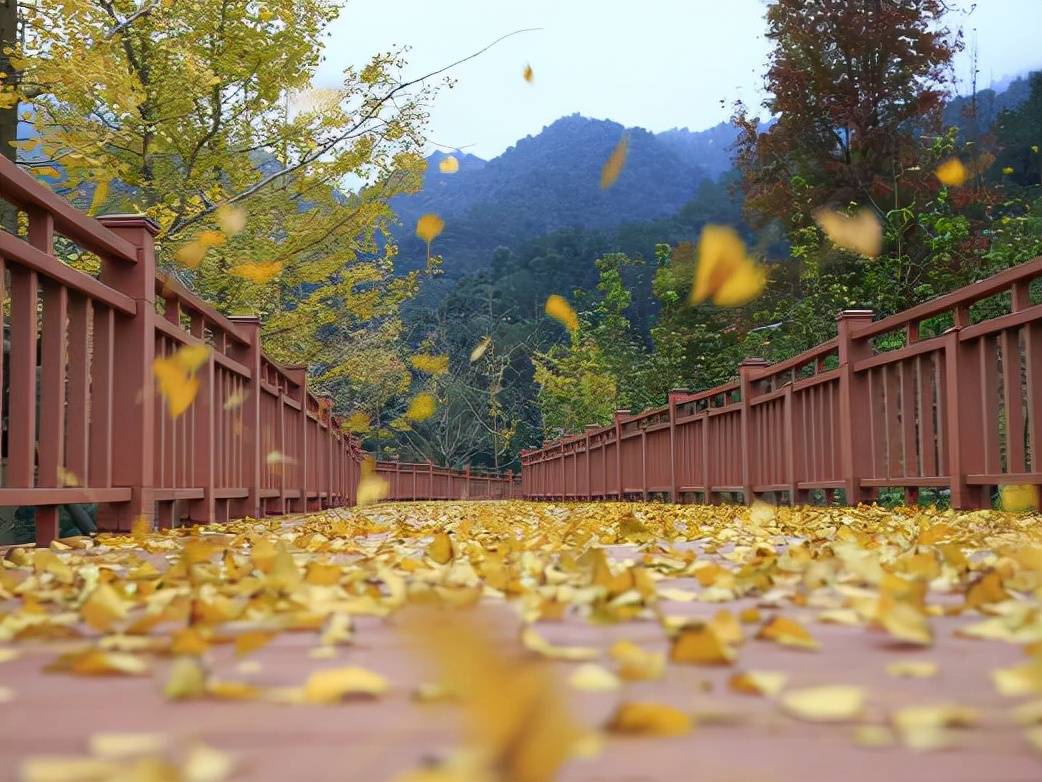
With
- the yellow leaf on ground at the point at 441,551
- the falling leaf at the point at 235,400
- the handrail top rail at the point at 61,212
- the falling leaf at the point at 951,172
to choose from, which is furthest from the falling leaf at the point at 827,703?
the falling leaf at the point at 951,172

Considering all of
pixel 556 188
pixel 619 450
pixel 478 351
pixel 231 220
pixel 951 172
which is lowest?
pixel 619 450

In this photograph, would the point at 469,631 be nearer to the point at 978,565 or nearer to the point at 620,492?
the point at 978,565

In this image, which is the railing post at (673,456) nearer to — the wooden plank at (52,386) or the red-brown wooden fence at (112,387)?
the red-brown wooden fence at (112,387)

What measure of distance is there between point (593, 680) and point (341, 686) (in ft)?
1.06

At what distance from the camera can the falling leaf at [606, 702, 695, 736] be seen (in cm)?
108

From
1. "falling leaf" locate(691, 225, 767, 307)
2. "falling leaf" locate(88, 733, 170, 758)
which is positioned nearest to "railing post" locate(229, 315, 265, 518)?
"falling leaf" locate(88, 733, 170, 758)

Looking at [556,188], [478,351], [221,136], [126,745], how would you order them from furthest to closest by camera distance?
[556,188] < [478,351] < [221,136] < [126,745]

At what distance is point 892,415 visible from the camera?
5.89 m

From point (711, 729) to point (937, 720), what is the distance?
0.25m

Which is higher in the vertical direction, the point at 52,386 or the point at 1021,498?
the point at 52,386

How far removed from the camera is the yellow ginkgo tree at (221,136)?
7.61m

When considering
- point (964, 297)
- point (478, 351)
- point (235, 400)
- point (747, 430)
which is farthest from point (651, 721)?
point (478, 351)

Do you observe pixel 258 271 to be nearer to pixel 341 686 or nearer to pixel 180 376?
pixel 180 376

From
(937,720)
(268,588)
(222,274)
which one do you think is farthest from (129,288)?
(222,274)
